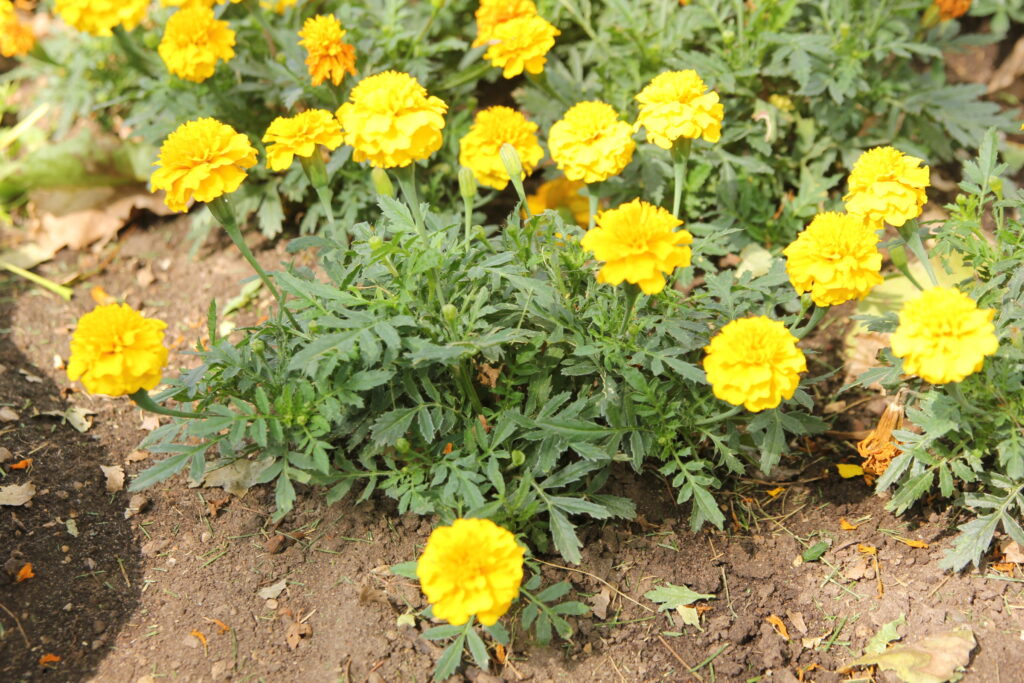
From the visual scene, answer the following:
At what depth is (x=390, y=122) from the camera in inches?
83.0

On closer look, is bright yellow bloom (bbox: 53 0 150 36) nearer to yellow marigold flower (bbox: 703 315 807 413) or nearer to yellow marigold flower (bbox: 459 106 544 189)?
yellow marigold flower (bbox: 459 106 544 189)

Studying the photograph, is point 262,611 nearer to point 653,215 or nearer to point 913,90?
point 653,215

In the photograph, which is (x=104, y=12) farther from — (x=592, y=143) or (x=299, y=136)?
(x=592, y=143)

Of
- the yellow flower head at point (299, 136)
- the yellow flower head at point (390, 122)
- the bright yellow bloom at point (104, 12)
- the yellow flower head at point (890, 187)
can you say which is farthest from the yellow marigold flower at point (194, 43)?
the yellow flower head at point (890, 187)

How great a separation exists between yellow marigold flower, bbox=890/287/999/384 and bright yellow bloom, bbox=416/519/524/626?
0.88 m

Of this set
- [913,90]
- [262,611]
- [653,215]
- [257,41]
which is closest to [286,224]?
[257,41]

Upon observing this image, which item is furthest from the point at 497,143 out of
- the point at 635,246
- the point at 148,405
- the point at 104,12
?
the point at 104,12

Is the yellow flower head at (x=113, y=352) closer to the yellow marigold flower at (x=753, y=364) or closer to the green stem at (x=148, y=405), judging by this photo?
the green stem at (x=148, y=405)

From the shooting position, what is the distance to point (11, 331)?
120 inches

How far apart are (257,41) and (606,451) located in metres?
2.02

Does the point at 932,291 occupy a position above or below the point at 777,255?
above

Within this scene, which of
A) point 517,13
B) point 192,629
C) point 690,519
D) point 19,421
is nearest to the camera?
point 192,629

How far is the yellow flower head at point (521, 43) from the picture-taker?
2576mm

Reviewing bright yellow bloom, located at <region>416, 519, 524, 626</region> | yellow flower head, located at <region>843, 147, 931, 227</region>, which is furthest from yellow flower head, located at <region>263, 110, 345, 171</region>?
yellow flower head, located at <region>843, 147, 931, 227</region>
